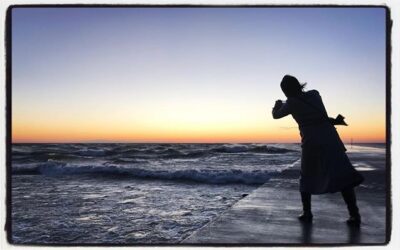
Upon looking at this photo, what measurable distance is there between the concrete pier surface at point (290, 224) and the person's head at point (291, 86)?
1.13 m

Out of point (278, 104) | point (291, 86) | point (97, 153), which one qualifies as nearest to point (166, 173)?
point (278, 104)

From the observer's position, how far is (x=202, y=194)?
8.01 meters

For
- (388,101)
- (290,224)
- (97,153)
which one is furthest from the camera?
(97,153)

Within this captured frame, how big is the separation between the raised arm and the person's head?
102mm

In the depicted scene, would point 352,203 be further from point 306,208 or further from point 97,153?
point 97,153

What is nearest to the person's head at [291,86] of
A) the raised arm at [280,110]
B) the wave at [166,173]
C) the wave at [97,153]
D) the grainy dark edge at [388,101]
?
the raised arm at [280,110]

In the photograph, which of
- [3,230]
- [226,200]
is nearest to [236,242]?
[3,230]

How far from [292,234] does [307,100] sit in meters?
1.10

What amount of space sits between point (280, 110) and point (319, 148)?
18.2 inches

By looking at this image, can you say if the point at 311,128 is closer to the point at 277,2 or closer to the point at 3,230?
the point at 277,2

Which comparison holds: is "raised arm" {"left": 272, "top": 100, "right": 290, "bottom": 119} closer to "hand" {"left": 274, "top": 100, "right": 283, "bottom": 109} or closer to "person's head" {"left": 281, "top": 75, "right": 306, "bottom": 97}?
"hand" {"left": 274, "top": 100, "right": 283, "bottom": 109}

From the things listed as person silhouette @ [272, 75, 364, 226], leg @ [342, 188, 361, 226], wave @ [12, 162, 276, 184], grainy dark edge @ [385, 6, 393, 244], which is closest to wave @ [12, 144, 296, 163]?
wave @ [12, 162, 276, 184]

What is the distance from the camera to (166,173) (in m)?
12.8

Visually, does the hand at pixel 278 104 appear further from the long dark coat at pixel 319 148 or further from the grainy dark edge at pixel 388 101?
the grainy dark edge at pixel 388 101
